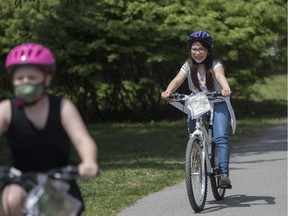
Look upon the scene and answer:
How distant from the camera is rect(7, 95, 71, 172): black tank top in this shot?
503cm

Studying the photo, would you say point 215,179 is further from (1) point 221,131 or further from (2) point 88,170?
(2) point 88,170

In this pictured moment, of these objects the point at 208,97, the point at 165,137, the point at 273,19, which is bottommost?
the point at 165,137

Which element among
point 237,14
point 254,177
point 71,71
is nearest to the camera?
point 254,177

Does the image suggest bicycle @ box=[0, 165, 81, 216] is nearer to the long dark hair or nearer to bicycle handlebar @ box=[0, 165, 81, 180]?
bicycle handlebar @ box=[0, 165, 81, 180]

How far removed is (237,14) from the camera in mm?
23594

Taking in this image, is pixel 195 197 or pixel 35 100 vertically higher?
pixel 35 100

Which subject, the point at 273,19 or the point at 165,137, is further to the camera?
the point at 273,19

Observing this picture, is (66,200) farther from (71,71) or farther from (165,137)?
(71,71)

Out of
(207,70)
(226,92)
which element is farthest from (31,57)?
(207,70)

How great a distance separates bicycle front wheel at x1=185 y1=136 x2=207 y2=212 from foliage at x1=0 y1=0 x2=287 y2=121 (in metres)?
11.7

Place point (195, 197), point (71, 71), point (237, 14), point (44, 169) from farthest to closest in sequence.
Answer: point (237, 14)
point (71, 71)
point (195, 197)
point (44, 169)

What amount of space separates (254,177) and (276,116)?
43.1 ft

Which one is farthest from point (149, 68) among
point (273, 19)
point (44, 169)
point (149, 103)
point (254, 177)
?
point (44, 169)

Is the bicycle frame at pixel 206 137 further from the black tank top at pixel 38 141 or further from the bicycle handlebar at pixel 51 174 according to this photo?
the bicycle handlebar at pixel 51 174
